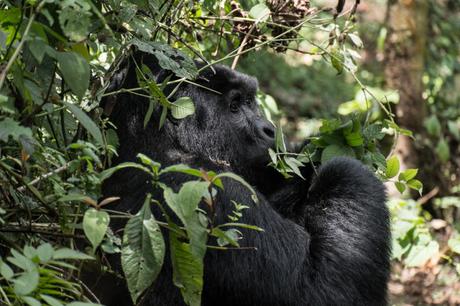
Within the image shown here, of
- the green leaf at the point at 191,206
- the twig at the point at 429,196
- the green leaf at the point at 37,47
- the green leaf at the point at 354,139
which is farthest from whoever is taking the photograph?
the twig at the point at 429,196

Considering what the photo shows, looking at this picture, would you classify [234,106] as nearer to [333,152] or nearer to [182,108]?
[333,152]

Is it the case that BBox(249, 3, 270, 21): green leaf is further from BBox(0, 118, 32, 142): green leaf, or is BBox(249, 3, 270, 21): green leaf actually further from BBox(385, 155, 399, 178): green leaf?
BBox(0, 118, 32, 142): green leaf

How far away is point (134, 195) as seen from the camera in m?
3.30

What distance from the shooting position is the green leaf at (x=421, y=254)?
16.8 feet

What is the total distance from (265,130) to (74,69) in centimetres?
175

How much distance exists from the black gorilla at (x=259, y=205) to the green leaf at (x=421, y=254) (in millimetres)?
1538

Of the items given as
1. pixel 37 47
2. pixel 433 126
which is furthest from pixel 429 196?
pixel 37 47

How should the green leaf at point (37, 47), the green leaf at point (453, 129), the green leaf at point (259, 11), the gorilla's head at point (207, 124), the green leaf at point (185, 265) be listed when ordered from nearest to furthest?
the green leaf at point (37, 47) → the green leaf at point (185, 265) → the gorilla's head at point (207, 124) → the green leaf at point (259, 11) → the green leaf at point (453, 129)

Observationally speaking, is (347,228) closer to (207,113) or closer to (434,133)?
(207,113)

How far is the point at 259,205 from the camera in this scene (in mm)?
3314

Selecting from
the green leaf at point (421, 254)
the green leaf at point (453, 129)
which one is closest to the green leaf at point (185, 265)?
the green leaf at point (421, 254)

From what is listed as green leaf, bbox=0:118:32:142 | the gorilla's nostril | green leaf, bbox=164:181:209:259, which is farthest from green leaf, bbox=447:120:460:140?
Result: green leaf, bbox=0:118:32:142

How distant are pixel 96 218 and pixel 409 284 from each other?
461cm

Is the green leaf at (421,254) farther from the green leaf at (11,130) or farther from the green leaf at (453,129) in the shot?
the green leaf at (11,130)
